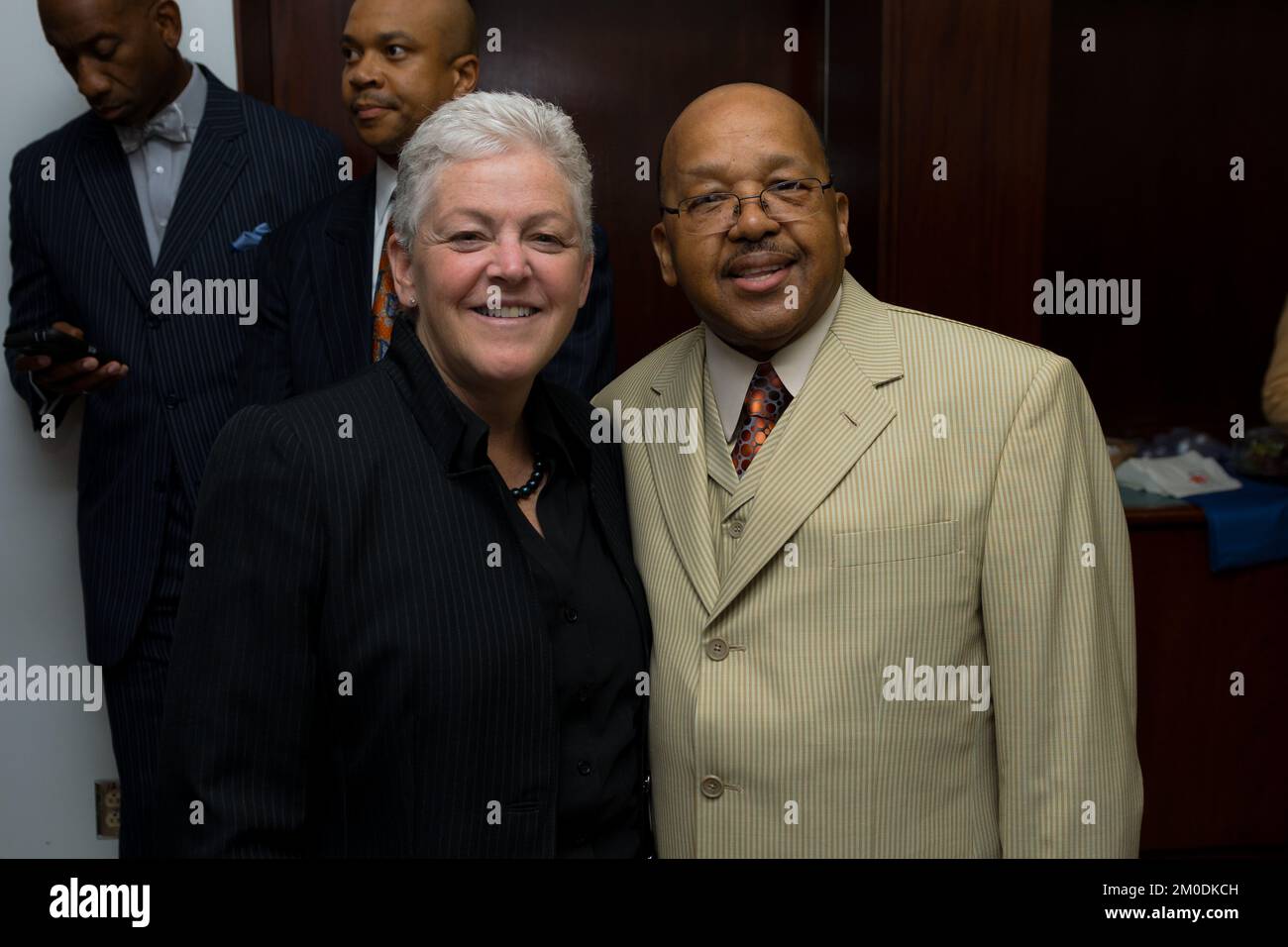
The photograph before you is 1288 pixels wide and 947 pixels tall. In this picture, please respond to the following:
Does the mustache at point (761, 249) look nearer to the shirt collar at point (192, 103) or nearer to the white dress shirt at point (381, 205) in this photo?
the white dress shirt at point (381, 205)

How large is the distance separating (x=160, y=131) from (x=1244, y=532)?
99.7 inches

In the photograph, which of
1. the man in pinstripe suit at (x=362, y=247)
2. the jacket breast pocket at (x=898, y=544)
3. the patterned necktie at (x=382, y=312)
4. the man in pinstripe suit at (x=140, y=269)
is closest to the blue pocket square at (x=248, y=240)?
the man in pinstripe suit at (x=140, y=269)

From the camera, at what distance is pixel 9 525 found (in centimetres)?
284

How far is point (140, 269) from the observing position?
2.37m

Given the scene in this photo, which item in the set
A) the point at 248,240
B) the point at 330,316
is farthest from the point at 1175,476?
the point at 248,240

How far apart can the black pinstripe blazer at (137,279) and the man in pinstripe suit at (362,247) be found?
0.19m

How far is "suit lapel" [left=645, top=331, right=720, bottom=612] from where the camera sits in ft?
5.12

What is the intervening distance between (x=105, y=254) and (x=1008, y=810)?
1876 millimetres

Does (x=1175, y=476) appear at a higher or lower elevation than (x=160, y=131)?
lower

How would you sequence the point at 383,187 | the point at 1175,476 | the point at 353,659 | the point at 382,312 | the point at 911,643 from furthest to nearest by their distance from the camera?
the point at 1175,476, the point at 383,187, the point at 382,312, the point at 911,643, the point at 353,659

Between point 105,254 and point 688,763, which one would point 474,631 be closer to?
point 688,763

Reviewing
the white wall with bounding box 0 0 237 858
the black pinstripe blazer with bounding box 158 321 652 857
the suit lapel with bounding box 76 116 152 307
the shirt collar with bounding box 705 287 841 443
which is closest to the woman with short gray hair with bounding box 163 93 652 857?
the black pinstripe blazer with bounding box 158 321 652 857

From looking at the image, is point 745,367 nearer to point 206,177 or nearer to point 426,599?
point 426,599

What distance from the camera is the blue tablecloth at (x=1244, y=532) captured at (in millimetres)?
2957
